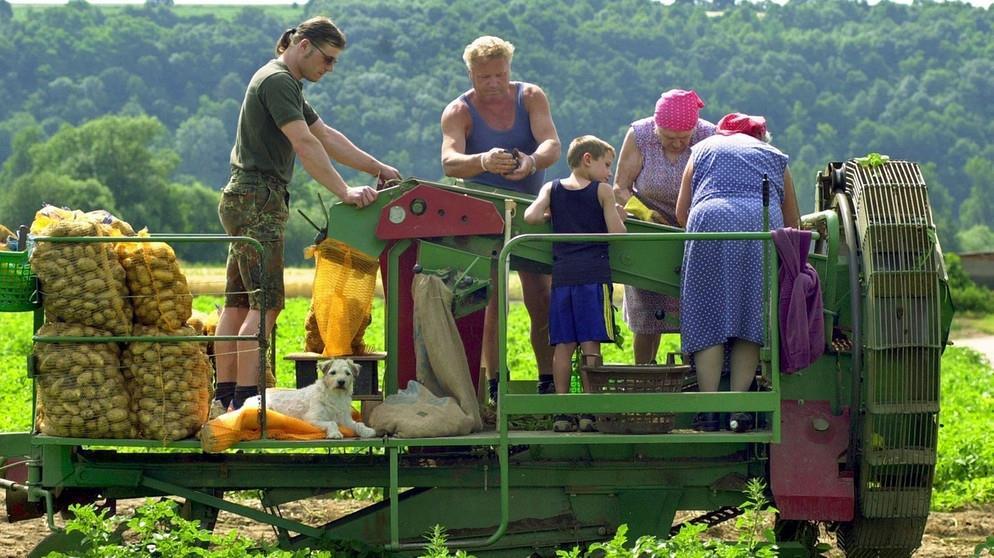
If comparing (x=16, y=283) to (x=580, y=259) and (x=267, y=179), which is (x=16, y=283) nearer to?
(x=267, y=179)

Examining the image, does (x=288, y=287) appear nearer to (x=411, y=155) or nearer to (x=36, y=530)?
(x=36, y=530)

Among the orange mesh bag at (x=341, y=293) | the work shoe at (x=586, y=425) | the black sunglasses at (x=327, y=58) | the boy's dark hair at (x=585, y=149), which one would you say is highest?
the black sunglasses at (x=327, y=58)

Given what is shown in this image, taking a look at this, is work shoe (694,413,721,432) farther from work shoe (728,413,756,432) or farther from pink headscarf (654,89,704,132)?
pink headscarf (654,89,704,132)

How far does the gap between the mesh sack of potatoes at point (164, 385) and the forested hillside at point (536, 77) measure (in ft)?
277

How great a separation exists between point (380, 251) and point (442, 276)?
0.36 m

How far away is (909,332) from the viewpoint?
7.79 meters

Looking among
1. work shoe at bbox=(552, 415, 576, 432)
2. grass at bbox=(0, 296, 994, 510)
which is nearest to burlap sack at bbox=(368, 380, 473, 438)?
work shoe at bbox=(552, 415, 576, 432)

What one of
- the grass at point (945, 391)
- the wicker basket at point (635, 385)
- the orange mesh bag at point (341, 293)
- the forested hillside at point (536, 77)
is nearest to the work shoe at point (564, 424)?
the wicker basket at point (635, 385)

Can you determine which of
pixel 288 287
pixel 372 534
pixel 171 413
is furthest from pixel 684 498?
pixel 288 287

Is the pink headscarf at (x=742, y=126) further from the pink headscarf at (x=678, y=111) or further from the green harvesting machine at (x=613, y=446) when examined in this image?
the green harvesting machine at (x=613, y=446)

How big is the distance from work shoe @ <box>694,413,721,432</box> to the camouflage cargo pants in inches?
84.4

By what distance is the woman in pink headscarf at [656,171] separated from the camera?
29.1 feet

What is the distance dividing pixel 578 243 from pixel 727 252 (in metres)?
0.71

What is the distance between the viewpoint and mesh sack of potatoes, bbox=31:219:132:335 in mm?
7719
